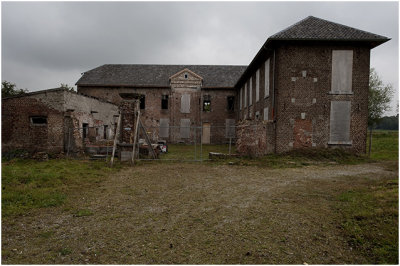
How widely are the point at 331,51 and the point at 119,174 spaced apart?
12925mm

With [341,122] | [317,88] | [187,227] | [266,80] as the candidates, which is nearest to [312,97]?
[317,88]

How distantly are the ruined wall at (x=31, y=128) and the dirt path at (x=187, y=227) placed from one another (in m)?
7.80

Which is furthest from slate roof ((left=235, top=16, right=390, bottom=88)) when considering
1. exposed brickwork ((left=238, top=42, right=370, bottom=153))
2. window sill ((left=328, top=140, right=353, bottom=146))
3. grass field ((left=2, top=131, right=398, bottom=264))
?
grass field ((left=2, top=131, right=398, bottom=264))

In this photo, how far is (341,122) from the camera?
13.3m

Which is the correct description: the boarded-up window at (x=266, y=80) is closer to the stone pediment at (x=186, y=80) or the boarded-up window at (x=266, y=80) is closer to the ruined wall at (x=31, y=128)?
the stone pediment at (x=186, y=80)

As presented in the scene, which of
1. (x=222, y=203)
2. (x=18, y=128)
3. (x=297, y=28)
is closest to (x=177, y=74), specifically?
(x=297, y=28)

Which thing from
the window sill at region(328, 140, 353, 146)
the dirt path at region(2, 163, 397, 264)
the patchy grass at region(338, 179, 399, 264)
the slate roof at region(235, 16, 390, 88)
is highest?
the slate roof at region(235, 16, 390, 88)

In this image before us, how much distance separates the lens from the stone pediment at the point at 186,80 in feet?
84.9

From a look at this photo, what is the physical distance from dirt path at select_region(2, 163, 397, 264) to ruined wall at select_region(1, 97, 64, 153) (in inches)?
307

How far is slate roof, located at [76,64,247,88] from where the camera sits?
1021 inches

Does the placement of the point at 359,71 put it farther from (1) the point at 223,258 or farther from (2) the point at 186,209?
(1) the point at 223,258

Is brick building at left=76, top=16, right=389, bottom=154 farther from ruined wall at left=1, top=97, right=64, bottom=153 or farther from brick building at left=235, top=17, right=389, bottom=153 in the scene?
ruined wall at left=1, top=97, right=64, bottom=153

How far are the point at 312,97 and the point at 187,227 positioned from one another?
1197cm

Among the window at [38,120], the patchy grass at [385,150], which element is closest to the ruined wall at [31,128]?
the window at [38,120]
